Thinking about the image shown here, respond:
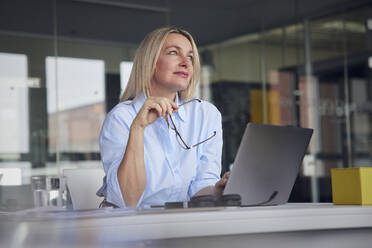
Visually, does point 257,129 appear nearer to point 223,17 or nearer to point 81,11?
point 81,11

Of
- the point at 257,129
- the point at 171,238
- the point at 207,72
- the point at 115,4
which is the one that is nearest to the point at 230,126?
the point at 207,72

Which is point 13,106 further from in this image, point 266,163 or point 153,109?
point 266,163

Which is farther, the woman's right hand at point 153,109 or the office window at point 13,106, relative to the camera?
the office window at point 13,106

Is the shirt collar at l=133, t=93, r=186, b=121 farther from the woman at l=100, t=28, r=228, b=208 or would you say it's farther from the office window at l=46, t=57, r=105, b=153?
the office window at l=46, t=57, r=105, b=153

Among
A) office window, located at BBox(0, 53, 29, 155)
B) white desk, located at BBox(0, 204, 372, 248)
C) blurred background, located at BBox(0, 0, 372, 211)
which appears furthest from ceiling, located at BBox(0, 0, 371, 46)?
white desk, located at BBox(0, 204, 372, 248)

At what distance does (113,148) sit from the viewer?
212 centimetres

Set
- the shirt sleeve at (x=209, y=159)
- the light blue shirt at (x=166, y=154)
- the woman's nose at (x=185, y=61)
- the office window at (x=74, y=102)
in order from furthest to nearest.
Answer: the office window at (x=74, y=102)
the woman's nose at (x=185, y=61)
the shirt sleeve at (x=209, y=159)
the light blue shirt at (x=166, y=154)

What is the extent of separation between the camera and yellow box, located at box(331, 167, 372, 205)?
1.86 meters

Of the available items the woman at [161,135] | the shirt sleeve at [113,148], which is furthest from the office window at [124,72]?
the shirt sleeve at [113,148]

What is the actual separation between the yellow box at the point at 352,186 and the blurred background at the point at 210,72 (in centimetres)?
353

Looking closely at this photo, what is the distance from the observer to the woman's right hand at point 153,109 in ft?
6.15

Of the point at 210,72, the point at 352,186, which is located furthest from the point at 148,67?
the point at 210,72

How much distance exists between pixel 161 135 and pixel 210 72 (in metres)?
4.84

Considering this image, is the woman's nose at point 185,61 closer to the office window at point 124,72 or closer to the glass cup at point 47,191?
the glass cup at point 47,191
